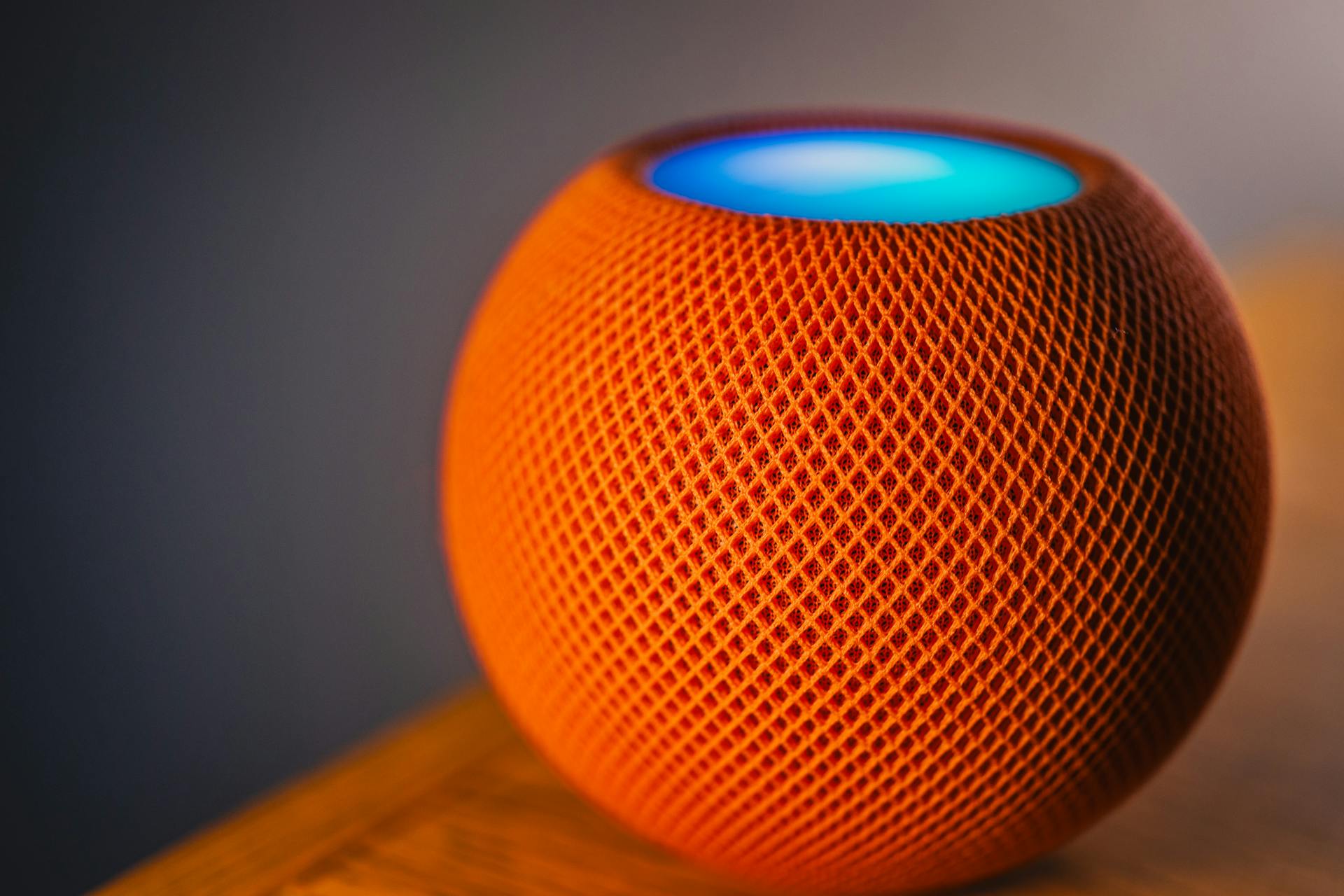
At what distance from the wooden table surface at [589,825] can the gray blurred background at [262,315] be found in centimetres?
25

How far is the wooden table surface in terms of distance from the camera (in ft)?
2.06

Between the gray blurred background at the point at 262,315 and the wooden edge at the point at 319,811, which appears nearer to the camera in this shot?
the wooden edge at the point at 319,811

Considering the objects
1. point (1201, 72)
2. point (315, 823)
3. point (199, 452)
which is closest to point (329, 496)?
point (199, 452)

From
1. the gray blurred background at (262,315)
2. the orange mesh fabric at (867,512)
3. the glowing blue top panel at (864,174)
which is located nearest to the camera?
the orange mesh fabric at (867,512)

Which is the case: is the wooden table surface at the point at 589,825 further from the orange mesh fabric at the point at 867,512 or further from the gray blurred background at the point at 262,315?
the gray blurred background at the point at 262,315

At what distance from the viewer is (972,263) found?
0.48 metres

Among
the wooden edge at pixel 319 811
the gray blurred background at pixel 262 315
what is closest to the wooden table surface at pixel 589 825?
Answer: the wooden edge at pixel 319 811

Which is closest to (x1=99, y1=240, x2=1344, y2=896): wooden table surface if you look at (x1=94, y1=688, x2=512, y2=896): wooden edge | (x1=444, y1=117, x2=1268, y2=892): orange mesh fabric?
(x1=94, y1=688, x2=512, y2=896): wooden edge

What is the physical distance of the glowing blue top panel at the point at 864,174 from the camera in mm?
584

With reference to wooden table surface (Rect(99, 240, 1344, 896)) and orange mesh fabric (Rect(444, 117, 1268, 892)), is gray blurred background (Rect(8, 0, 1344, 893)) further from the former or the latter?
orange mesh fabric (Rect(444, 117, 1268, 892))

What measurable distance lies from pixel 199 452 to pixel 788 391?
58cm

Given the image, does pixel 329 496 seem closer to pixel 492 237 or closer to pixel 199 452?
pixel 199 452

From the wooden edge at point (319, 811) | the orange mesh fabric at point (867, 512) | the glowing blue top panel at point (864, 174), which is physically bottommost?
the wooden edge at point (319, 811)

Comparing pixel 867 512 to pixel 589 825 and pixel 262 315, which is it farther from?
pixel 262 315
